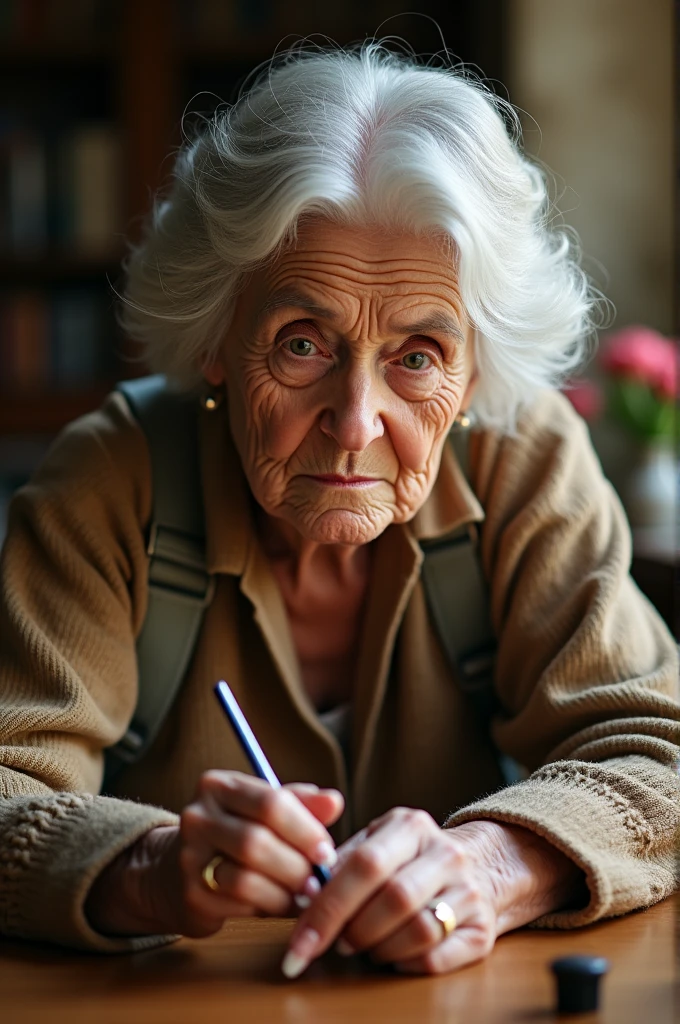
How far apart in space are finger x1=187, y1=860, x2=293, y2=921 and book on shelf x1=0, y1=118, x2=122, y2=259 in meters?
3.12

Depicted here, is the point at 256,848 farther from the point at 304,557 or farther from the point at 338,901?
the point at 304,557

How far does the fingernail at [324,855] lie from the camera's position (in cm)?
93

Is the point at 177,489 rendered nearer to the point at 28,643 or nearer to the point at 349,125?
the point at 28,643

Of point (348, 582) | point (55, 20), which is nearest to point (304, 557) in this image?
point (348, 582)

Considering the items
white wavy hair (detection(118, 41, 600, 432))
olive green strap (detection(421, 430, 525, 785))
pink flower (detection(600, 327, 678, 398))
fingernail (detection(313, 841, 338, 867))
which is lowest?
pink flower (detection(600, 327, 678, 398))

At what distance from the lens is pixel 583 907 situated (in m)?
1.06

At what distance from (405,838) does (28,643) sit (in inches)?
20.7

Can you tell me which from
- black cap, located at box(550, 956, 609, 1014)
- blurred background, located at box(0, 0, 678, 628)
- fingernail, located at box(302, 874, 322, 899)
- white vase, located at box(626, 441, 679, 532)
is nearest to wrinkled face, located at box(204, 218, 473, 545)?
fingernail, located at box(302, 874, 322, 899)

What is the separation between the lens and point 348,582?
1.51 meters

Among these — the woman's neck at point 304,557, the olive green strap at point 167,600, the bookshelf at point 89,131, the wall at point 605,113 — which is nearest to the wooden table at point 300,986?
the olive green strap at point 167,600

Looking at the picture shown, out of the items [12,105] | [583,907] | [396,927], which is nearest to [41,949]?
[396,927]

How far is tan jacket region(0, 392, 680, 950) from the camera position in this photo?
1249 mm

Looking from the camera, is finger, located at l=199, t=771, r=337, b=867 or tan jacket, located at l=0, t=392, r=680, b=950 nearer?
finger, located at l=199, t=771, r=337, b=867

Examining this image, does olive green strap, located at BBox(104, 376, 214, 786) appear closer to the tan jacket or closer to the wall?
the tan jacket
